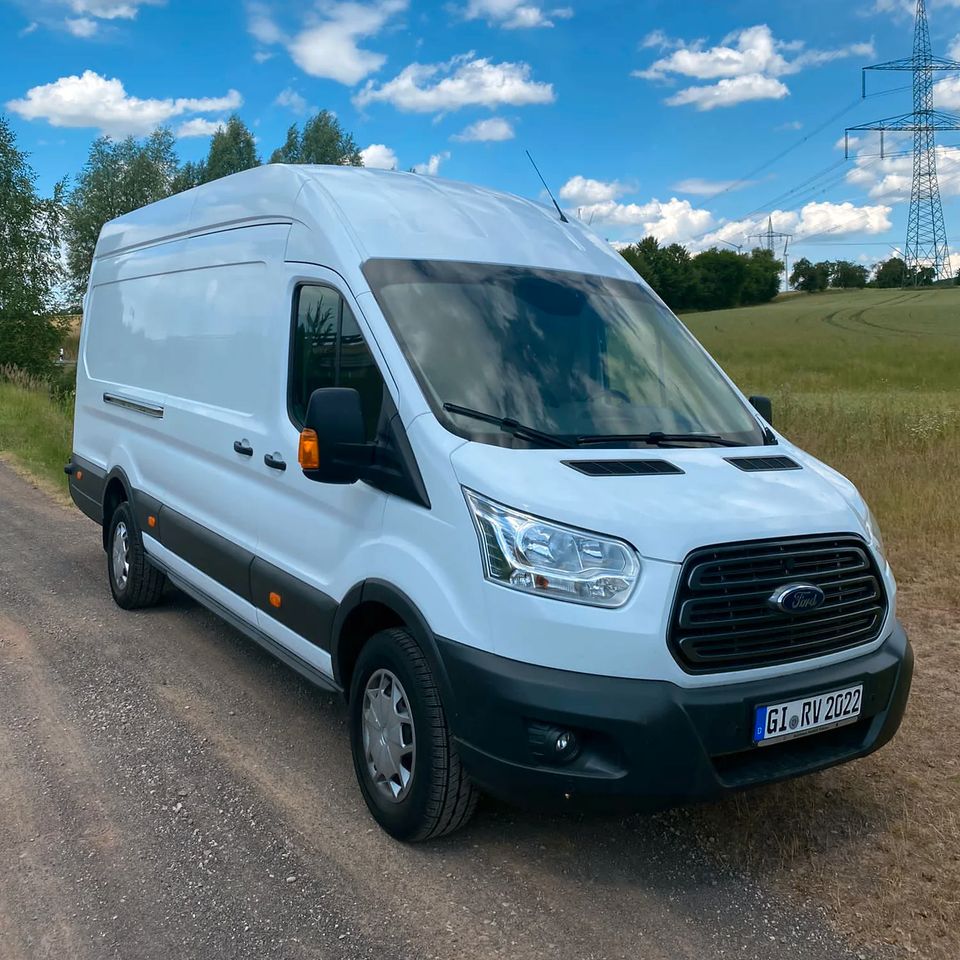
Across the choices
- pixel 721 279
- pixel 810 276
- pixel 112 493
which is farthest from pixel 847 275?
pixel 112 493

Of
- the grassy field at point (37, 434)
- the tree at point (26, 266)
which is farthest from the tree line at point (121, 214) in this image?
the grassy field at point (37, 434)

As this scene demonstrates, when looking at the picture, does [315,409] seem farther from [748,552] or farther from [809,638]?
[809,638]

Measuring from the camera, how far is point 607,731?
2900mm

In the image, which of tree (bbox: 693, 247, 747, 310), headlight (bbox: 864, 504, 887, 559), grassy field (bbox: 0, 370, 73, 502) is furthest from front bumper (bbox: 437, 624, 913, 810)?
tree (bbox: 693, 247, 747, 310)

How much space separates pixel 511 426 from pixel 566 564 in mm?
645

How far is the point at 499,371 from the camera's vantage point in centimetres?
357

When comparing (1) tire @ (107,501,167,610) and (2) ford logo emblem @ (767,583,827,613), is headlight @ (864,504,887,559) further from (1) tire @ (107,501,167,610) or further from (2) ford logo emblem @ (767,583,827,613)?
(1) tire @ (107,501,167,610)

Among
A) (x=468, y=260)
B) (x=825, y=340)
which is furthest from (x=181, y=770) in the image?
(x=825, y=340)

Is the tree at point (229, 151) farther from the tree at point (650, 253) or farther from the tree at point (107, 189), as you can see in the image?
the tree at point (650, 253)

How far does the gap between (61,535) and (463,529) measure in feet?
22.9

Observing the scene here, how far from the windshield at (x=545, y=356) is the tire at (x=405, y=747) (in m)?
0.87

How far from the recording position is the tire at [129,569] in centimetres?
623

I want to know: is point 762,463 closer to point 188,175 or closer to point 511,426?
point 511,426

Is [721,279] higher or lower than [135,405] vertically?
higher
